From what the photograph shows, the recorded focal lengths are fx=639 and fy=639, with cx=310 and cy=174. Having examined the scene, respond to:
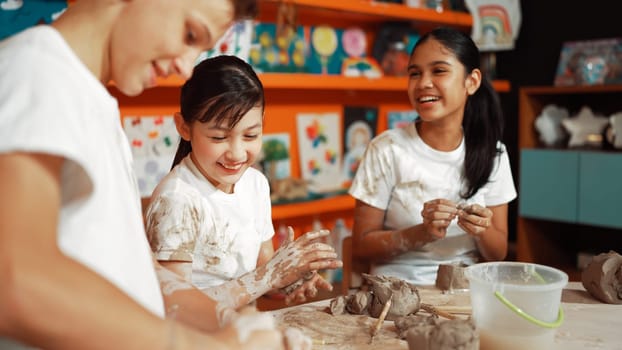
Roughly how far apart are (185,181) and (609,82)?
3.52 metres

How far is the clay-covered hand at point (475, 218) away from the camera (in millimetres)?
1952

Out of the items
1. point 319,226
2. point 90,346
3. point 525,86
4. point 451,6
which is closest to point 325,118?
point 319,226

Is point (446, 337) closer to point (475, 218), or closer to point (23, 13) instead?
point (475, 218)

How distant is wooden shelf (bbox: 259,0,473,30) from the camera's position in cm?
367

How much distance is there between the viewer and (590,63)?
434 centimetres

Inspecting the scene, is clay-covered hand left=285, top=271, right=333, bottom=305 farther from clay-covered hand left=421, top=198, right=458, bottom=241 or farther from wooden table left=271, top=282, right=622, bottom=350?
clay-covered hand left=421, top=198, right=458, bottom=241

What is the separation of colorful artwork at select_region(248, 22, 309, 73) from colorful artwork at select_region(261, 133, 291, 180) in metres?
0.42

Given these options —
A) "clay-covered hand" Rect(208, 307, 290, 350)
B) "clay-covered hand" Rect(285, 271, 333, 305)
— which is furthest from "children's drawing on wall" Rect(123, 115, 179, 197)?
"clay-covered hand" Rect(208, 307, 290, 350)

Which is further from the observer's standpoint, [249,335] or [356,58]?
[356,58]

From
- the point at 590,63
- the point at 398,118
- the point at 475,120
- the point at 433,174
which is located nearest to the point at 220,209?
the point at 433,174

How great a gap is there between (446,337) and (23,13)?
237 cm

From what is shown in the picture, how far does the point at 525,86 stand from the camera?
4895 millimetres

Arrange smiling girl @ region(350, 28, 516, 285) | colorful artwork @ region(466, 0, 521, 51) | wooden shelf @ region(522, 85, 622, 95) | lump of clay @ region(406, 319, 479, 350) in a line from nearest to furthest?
lump of clay @ region(406, 319, 479, 350) → smiling girl @ region(350, 28, 516, 285) → wooden shelf @ region(522, 85, 622, 95) → colorful artwork @ region(466, 0, 521, 51)

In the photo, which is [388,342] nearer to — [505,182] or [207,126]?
[207,126]
